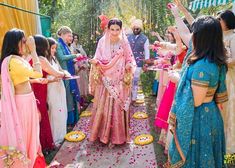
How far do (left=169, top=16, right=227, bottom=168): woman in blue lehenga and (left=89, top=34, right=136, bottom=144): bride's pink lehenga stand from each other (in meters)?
2.32

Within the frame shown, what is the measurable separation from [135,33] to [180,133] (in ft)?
18.3

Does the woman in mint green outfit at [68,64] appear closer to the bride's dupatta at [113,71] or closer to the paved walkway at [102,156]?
the paved walkway at [102,156]

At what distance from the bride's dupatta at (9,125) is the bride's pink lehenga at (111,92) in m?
1.73

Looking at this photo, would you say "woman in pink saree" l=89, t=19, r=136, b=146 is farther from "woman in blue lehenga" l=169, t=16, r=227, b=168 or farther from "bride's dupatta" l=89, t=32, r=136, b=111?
"woman in blue lehenga" l=169, t=16, r=227, b=168

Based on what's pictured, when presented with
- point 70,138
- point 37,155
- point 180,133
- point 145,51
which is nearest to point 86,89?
point 145,51

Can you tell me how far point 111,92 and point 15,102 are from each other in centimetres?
176

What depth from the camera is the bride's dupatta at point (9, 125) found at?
3.50 meters

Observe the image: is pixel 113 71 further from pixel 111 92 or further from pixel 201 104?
pixel 201 104

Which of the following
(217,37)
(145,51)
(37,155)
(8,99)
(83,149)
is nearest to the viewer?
(217,37)

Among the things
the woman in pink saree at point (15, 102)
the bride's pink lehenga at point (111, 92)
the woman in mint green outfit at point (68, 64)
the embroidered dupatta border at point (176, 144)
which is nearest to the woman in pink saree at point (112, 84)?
the bride's pink lehenga at point (111, 92)

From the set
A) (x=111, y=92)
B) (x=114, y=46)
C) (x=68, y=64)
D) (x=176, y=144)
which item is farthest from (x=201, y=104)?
(x=68, y=64)

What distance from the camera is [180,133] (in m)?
2.71

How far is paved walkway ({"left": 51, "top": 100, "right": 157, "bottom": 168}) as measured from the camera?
453 centimetres

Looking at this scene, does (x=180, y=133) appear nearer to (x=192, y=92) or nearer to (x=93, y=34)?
(x=192, y=92)
